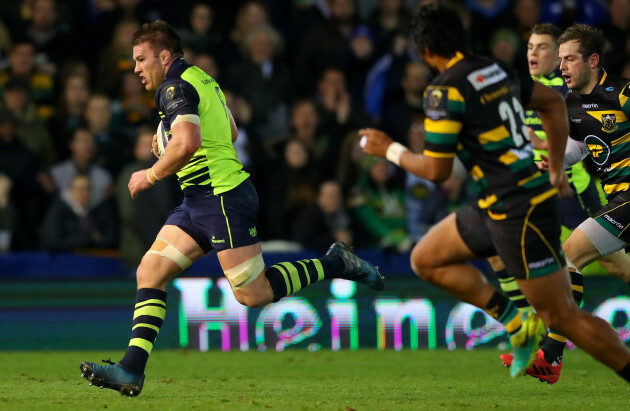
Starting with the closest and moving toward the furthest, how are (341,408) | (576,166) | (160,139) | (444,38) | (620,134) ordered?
(444,38)
(341,408)
(160,139)
(620,134)
(576,166)

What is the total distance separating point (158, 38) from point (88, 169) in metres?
5.58

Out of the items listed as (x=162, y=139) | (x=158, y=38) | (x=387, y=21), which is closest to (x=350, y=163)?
(x=387, y=21)

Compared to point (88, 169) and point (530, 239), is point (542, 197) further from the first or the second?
point (88, 169)

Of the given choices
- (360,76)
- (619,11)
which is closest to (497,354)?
(360,76)

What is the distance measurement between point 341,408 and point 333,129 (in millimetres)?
7254

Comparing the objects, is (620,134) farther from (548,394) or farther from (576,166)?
(548,394)

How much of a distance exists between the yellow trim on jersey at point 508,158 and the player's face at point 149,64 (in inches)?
99.3

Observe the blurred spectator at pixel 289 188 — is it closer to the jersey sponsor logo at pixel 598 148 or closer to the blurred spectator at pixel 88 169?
the blurred spectator at pixel 88 169

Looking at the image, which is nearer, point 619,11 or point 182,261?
point 182,261

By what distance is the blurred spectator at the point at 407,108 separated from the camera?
46.7 feet

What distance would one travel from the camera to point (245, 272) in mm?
7688

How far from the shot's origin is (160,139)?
782cm

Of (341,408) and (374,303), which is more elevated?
(374,303)

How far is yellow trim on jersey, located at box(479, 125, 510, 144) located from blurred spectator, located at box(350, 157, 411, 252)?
261 inches
